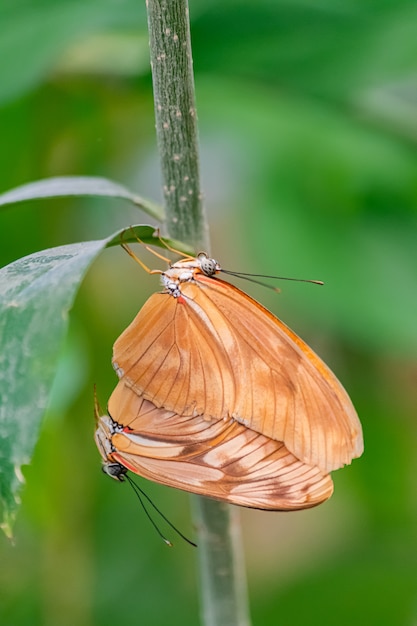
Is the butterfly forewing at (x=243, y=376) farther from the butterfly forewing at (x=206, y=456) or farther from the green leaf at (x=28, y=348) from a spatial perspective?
the green leaf at (x=28, y=348)

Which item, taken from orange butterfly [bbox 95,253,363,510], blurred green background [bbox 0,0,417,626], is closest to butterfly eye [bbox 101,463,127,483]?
orange butterfly [bbox 95,253,363,510]

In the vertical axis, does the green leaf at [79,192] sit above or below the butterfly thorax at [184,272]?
above

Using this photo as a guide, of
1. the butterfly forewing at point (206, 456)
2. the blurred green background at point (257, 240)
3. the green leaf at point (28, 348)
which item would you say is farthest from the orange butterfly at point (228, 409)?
the blurred green background at point (257, 240)

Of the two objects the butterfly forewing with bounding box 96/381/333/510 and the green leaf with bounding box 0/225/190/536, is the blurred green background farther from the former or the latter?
the green leaf with bounding box 0/225/190/536

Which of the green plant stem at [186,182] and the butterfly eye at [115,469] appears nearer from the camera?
the green plant stem at [186,182]

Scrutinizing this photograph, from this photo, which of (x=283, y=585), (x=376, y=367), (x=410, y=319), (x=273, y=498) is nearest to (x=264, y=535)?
(x=283, y=585)

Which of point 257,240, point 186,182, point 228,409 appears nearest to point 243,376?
point 228,409
